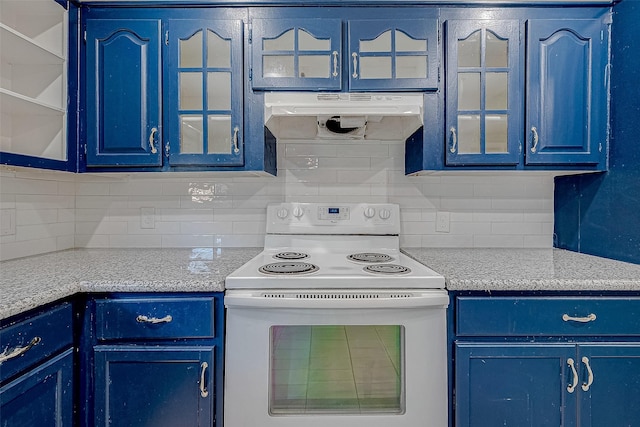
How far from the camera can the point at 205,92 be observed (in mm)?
1681

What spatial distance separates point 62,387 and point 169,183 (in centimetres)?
112

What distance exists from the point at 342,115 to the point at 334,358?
101 centimetres

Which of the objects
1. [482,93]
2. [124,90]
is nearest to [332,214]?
[482,93]

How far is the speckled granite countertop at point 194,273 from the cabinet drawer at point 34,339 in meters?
0.06

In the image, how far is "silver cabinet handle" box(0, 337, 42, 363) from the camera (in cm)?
97

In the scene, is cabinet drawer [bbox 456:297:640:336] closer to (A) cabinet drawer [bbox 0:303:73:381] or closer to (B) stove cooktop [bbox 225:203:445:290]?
(B) stove cooktop [bbox 225:203:445:290]

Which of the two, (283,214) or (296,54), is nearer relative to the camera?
(296,54)

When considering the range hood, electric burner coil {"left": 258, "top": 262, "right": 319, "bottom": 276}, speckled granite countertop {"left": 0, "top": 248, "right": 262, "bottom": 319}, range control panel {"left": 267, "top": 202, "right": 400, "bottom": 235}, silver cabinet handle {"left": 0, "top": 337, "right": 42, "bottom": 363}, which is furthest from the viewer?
range control panel {"left": 267, "top": 202, "right": 400, "bottom": 235}

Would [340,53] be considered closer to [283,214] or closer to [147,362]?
[283,214]

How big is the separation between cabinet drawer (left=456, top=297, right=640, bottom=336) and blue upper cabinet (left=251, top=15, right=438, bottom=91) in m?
1.00

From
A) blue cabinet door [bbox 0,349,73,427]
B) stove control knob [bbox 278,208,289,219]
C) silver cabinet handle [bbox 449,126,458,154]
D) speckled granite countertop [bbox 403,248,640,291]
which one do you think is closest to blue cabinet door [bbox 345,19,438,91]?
silver cabinet handle [bbox 449,126,458,154]

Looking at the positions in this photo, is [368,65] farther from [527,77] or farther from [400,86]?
[527,77]

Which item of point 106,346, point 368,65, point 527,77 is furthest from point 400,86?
point 106,346

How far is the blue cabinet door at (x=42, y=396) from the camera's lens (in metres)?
1.00
